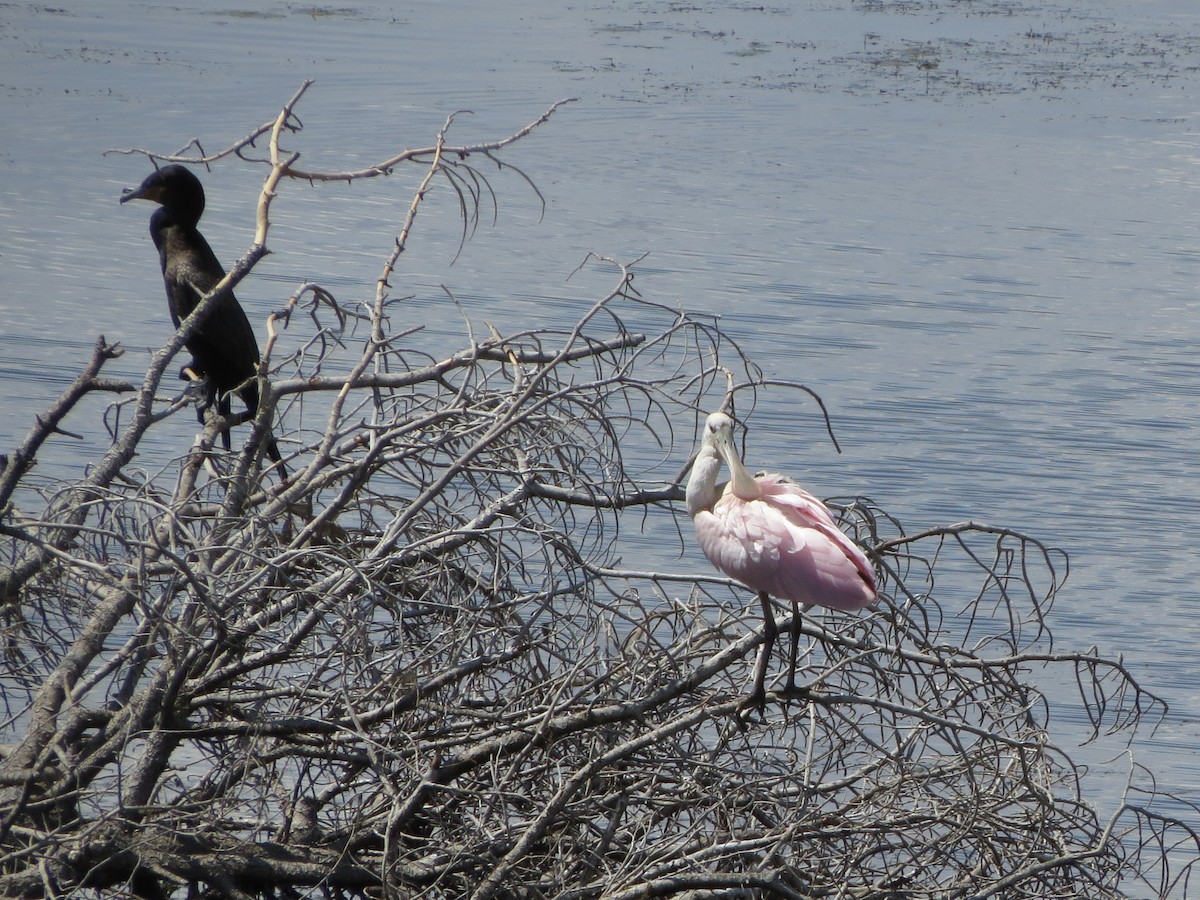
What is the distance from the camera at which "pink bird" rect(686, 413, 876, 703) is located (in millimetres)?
4266

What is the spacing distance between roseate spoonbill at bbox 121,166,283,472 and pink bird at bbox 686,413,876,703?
2.11m

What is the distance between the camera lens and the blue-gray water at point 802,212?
36.5 feet

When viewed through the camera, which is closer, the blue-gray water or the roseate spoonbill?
the roseate spoonbill

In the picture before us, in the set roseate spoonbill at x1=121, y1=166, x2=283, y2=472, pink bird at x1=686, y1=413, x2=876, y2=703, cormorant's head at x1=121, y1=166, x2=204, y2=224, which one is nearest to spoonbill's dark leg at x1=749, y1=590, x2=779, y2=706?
pink bird at x1=686, y1=413, x2=876, y2=703

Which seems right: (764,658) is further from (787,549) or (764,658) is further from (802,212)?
(802,212)

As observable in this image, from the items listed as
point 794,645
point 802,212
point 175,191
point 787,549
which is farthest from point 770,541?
point 802,212

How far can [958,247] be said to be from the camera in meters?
16.4

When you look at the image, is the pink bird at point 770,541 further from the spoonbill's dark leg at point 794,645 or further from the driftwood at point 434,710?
the driftwood at point 434,710

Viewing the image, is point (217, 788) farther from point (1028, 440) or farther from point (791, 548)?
point (1028, 440)

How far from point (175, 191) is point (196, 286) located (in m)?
0.40

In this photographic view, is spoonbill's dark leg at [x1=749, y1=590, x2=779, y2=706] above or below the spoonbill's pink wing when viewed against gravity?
below

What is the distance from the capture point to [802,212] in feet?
57.0

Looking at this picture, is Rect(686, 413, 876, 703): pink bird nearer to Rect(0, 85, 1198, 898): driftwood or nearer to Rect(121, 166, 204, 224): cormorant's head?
Rect(0, 85, 1198, 898): driftwood

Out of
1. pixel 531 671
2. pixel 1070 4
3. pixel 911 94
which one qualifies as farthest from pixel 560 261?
pixel 1070 4
